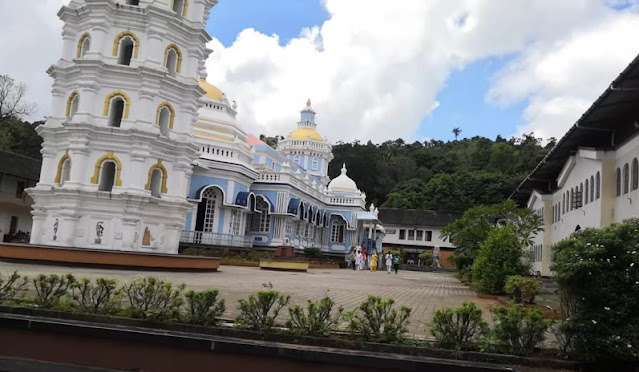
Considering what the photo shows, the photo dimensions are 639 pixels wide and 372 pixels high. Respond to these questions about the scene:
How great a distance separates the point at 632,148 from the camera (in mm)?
15188

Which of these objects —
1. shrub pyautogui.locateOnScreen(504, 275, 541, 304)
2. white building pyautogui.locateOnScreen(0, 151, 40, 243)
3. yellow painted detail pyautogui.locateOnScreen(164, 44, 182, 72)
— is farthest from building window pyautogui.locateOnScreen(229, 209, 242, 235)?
shrub pyautogui.locateOnScreen(504, 275, 541, 304)

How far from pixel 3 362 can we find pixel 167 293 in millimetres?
2074

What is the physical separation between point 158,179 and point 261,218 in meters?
13.3

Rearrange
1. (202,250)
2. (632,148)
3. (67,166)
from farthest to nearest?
(202,250) → (67,166) → (632,148)

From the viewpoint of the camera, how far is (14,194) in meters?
38.2

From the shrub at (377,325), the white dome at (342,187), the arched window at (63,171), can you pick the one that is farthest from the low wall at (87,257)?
the white dome at (342,187)

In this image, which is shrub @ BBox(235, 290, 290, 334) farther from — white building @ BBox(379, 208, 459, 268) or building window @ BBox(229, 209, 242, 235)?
white building @ BBox(379, 208, 459, 268)

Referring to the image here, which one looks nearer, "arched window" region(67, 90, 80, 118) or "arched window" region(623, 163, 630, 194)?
"arched window" region(623, 163, 630, 194)

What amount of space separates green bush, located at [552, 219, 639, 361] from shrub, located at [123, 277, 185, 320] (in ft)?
16.1

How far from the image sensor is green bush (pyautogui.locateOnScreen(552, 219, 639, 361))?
19.6 ft

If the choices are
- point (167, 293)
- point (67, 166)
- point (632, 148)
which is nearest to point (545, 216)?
point (632, 148)

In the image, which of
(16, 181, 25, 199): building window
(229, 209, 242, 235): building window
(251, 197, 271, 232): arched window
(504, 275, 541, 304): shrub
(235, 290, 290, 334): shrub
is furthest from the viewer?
(16, 181, 25, 199): building window

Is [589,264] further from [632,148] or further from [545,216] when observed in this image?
[545,216]

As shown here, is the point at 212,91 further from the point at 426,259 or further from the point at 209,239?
the point at 426,259
